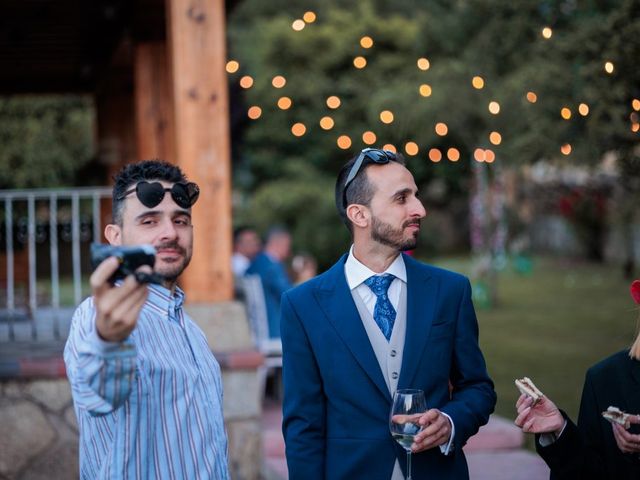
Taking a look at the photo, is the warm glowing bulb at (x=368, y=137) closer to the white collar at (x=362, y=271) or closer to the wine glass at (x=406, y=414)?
the white collar at (x=362, y=271)

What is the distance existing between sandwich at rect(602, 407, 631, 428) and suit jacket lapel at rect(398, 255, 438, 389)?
62cm

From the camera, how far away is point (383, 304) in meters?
3.29

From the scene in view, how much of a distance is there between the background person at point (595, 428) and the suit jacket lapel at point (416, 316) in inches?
14.3

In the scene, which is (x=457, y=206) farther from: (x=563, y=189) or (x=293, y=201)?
(x=293, y=201)

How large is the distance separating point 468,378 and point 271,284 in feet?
22.8

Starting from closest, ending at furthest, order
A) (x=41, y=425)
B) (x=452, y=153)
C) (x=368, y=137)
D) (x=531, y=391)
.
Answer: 1. (x=531, y=391)
2. (x=41, y=425)
3. (x=452, y=153)
4. (x=368, y=137)

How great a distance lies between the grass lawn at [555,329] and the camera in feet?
33.7

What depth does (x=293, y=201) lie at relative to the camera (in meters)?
24.3

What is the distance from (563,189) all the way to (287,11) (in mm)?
11526

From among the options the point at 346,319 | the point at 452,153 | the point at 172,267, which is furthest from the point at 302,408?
the point at 452,153

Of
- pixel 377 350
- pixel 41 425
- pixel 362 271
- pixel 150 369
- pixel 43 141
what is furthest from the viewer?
pixel 43 141

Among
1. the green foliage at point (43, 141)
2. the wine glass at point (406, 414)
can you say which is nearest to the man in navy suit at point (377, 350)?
the wine glass at point (406, 414)

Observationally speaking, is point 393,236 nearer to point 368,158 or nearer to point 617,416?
point 368,158

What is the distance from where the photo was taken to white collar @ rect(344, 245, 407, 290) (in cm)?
331
